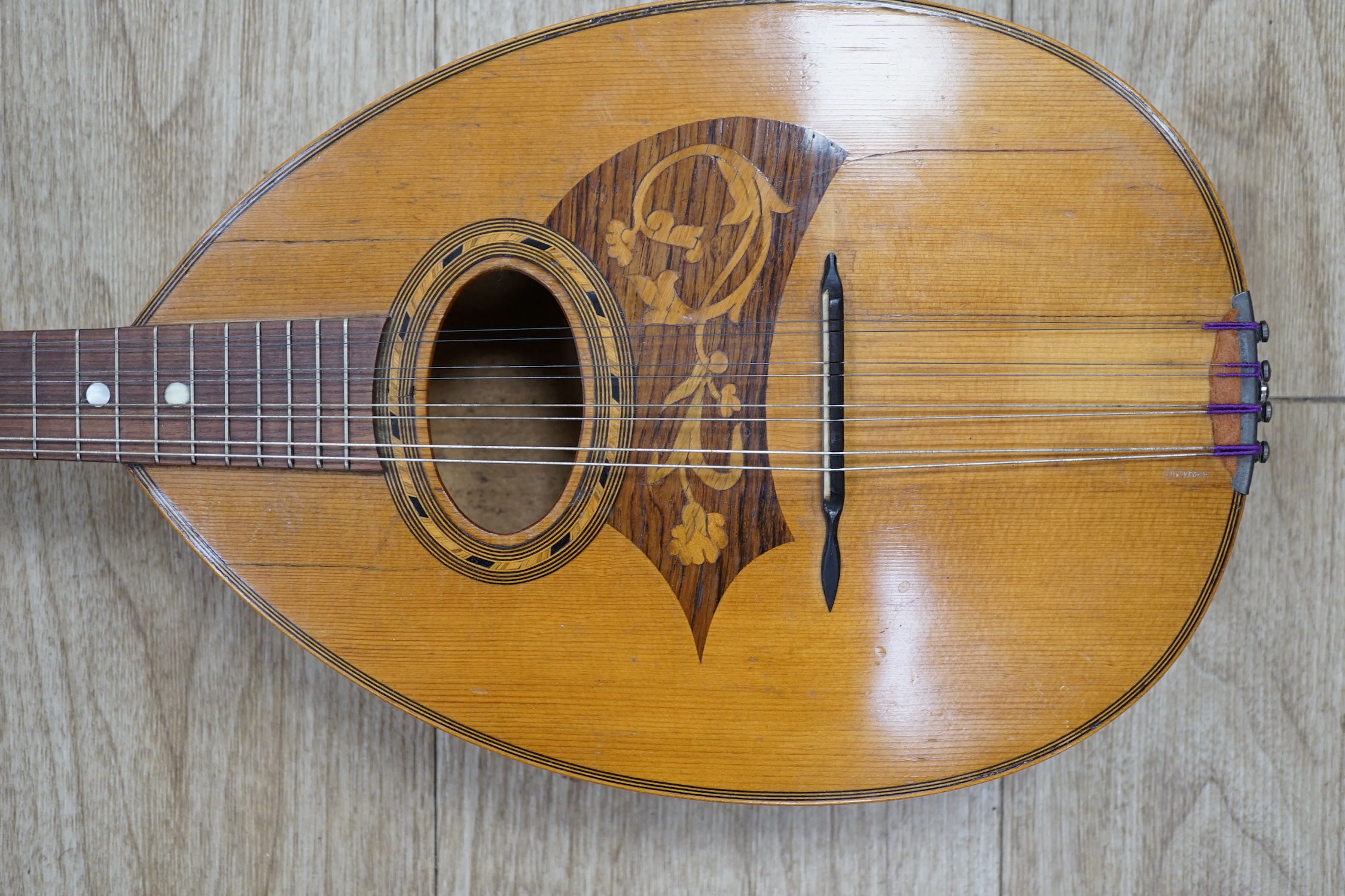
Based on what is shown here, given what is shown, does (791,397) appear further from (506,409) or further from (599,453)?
(506,409)

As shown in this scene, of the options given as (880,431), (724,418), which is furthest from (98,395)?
(880,431)

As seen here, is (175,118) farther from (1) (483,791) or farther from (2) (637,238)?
(1) (483,791)

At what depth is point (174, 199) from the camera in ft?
3.04

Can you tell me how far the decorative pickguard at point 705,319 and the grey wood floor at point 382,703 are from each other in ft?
0.98

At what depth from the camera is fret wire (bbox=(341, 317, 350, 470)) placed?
76 cm

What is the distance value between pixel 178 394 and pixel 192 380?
0.8 inches

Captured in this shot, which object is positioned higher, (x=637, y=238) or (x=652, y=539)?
(x=637, y=238)

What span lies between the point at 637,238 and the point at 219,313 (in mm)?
401

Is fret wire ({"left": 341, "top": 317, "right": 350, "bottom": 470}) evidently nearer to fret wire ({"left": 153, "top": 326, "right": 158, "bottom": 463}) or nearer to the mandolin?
the mandolin

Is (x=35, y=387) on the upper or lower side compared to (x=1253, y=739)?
upper

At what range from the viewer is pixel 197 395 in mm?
775

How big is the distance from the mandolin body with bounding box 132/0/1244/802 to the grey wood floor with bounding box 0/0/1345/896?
7.7 inches

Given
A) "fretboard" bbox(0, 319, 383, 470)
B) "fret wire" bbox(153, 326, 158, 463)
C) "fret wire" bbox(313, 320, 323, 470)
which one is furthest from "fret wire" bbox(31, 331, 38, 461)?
"fret wire" bbox(313, 320, 323, 470)

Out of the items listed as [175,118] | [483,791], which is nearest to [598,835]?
[483,791]
